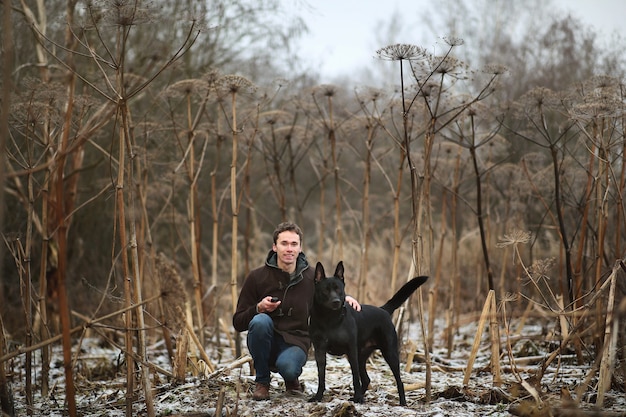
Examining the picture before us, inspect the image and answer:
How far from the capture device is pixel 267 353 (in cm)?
384

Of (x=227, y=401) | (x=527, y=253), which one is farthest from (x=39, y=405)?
(x=527, y=253)

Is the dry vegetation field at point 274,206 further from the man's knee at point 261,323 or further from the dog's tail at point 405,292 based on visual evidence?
the man's knee at point 261,323

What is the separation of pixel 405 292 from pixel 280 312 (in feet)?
2.74

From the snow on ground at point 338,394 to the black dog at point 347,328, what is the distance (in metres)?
0.23

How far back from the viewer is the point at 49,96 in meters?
3.87

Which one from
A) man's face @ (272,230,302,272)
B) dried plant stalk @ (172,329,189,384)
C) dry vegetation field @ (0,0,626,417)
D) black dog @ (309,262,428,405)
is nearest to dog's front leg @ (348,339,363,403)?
black dog @ (309,262,428,405)

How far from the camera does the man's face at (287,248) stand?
12.8 feet

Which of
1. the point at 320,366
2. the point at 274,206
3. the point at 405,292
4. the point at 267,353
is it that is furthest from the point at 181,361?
the point at 274,206

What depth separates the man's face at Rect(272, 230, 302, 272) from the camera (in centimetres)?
389

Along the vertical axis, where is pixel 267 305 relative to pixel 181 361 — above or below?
above

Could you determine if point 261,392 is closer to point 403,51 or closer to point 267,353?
point 267,353

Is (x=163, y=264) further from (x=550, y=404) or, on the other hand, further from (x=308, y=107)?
(x=550, y=404)

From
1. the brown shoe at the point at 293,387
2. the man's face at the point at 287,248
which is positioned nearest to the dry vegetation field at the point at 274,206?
the brown shoe at the point at 293,387

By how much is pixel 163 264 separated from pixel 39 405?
2.28 metres
